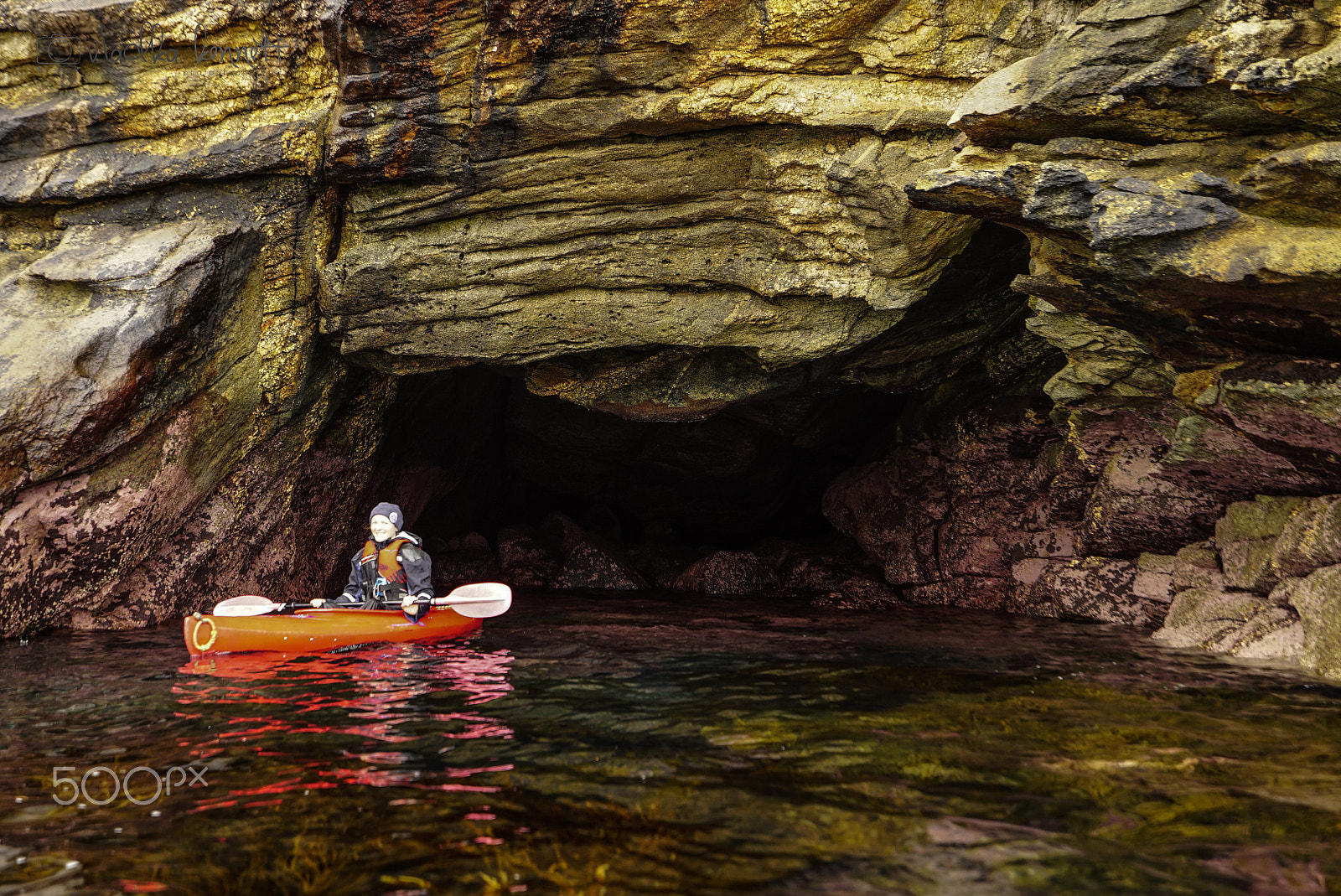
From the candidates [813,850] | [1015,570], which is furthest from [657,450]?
[813,850]

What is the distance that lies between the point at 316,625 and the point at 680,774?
518cm

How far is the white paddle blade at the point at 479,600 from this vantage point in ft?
32.2

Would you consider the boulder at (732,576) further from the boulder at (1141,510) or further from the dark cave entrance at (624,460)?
the boulder at (1141,510)

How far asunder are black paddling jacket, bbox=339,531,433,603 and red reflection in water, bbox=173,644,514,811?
694 millimetres

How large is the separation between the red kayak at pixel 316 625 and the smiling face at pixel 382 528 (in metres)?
0.85

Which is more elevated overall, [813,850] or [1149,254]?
[1149,254]

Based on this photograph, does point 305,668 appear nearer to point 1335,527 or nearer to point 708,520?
point 1335,527

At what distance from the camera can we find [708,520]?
18.7 m

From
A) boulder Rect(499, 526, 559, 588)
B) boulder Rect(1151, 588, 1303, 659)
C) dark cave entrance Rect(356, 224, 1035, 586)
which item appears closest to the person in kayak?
dark cave entrance Rect(356, 224, 1035, 586)

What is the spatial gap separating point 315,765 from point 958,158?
6.63 metres

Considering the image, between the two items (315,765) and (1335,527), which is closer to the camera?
(315,765)

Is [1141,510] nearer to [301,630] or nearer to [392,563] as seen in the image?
[392,563]

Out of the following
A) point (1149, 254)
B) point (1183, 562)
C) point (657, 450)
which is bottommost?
point (1183, 562)

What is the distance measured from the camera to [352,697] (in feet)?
21.5
